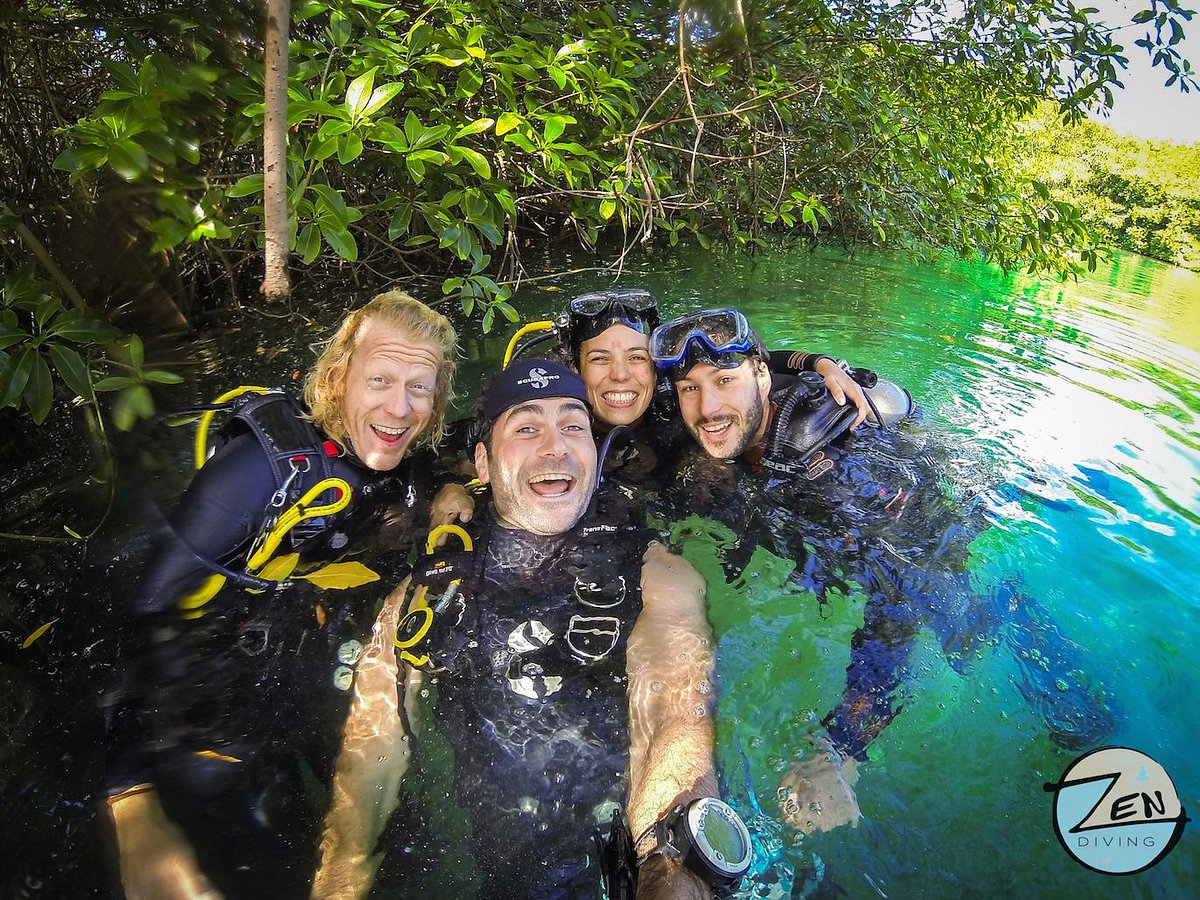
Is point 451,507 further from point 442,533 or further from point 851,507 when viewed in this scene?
point 851,507

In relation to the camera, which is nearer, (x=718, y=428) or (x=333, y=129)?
(x=333, y=129)

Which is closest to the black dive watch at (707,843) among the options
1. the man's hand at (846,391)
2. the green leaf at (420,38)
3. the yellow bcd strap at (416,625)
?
the yellow bcd strap at (416,625)

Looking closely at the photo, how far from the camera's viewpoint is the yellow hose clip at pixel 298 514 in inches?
100

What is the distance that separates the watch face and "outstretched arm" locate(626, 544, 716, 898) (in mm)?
82

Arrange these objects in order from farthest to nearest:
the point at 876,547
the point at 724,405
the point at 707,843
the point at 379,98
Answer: the point at 724,405 < the point at 876,547 < the point at 379,98 < the point at 707,843

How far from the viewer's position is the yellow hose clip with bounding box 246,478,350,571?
8.36 feet

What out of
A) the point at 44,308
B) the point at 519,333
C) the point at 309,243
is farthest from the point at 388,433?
the point at 44,308

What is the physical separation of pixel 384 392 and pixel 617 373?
139 centimetres

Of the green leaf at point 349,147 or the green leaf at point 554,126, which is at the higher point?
the green leaf at point 554,126

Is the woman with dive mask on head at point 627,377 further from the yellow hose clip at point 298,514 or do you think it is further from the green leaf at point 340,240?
the green leaf at point 340,240

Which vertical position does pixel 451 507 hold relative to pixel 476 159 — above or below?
below

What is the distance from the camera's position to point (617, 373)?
372 cm

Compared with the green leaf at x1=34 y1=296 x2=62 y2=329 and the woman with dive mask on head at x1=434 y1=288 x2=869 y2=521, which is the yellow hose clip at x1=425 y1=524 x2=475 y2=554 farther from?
the green leaf at x1=34 y1=296 x2=62 y2=329

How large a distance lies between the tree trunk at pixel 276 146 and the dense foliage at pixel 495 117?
113mm
